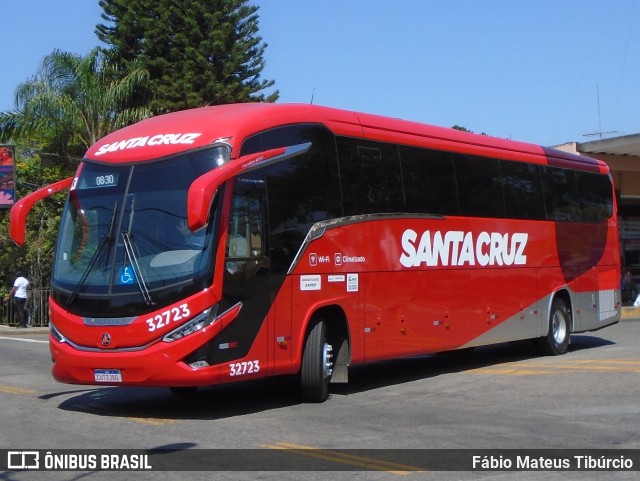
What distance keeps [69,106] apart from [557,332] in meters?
20.1

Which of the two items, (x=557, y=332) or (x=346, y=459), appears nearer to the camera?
(x=346, y=459)

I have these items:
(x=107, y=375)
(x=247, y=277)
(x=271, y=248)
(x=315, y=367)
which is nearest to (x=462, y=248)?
(x=315, y=367)

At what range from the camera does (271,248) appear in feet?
39.8

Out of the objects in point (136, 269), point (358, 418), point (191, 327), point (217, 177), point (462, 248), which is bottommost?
point (358, 418)

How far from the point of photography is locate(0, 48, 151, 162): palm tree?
33.2m

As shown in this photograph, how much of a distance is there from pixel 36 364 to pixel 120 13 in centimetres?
2621

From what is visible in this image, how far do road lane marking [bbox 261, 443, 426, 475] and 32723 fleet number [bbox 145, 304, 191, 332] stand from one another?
207 cm

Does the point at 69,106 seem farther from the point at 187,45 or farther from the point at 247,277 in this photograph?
the point at 247,277

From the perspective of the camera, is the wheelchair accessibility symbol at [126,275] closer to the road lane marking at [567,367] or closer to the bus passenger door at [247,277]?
the bus passenger door at [247,277]

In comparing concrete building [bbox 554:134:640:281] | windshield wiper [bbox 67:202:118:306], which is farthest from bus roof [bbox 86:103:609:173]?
concrete building [bbox 554:134:640:281]

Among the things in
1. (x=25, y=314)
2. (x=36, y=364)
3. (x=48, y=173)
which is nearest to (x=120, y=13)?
(x=48, y=173)

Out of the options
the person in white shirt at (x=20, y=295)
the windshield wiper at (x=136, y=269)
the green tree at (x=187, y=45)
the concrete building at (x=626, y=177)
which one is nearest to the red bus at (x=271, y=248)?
the windshield wiper at (x=136, y=269)

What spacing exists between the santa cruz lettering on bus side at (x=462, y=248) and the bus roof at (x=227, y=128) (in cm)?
151

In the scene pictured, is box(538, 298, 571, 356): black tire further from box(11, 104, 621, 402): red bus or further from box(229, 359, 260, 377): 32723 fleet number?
box(229, 359, 260, 377): 32723 fleet number
